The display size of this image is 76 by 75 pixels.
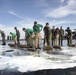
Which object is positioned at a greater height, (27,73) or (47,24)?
(47,24)

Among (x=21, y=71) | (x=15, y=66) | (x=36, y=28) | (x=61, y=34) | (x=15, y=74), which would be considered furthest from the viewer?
(x=61, y=34)

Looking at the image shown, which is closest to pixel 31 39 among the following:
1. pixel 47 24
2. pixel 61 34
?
pixel 47 24

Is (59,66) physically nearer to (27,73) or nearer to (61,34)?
(27,73)

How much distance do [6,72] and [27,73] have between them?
70 centimetres

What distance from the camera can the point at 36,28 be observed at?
56.7 ft

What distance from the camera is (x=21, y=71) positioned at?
7512 mm

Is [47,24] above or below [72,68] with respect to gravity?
above

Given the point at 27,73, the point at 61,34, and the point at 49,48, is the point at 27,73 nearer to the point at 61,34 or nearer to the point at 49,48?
the point at 49,48

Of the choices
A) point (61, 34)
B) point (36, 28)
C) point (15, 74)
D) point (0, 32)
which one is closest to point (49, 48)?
point (36, 28)

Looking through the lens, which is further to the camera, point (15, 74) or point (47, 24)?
point (47, 24)

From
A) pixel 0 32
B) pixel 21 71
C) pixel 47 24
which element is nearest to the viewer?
pixel 21 71

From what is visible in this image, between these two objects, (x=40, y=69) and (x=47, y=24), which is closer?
(x=40, y=69)

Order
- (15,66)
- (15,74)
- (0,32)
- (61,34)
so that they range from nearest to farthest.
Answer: (15,74)
(15,66)
(61,34)
(0,32)

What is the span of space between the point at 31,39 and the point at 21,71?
1182 centimetres
